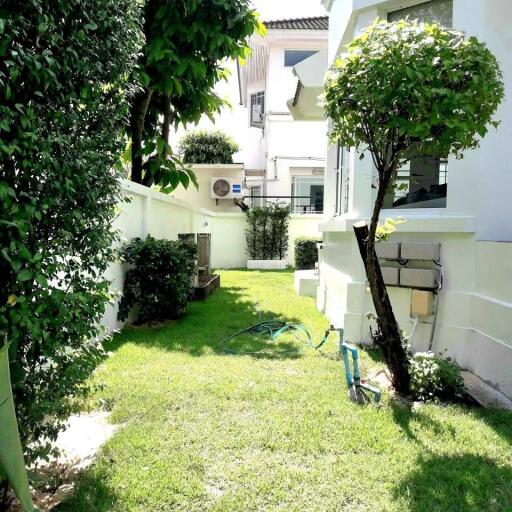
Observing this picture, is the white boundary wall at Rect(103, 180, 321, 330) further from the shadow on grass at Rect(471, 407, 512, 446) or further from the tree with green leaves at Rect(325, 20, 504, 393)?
the shadow on grass at Rect(471, 407, 512, 446)

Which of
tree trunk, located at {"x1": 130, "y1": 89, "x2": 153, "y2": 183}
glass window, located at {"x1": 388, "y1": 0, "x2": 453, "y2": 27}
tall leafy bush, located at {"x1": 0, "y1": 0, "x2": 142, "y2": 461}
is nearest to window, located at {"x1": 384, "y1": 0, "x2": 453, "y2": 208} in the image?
glass window, located at {"x1": 388, "y1": 0, "x2": 453, "y2": 27}

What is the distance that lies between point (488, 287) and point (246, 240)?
12.0 meters

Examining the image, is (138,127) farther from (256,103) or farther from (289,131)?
(256,103)

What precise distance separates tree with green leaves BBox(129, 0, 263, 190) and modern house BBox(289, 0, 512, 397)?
1.79 meters

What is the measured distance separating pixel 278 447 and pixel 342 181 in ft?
16.9

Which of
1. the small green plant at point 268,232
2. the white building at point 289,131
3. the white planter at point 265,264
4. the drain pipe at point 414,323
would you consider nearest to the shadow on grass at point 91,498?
the drain pipe at point 414,323

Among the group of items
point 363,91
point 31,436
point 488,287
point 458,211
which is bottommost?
point 31,436

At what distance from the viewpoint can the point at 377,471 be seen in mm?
2811

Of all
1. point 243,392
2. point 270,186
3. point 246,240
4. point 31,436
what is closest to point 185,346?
point 243,392

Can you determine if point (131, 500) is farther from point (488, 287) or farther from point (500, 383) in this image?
point (488, 287)

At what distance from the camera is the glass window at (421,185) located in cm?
522

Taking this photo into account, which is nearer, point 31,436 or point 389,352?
point 31,436

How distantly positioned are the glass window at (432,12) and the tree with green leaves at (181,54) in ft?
7.07

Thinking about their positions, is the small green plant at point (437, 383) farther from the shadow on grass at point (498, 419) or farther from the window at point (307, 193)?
the window at point (307, 193)
